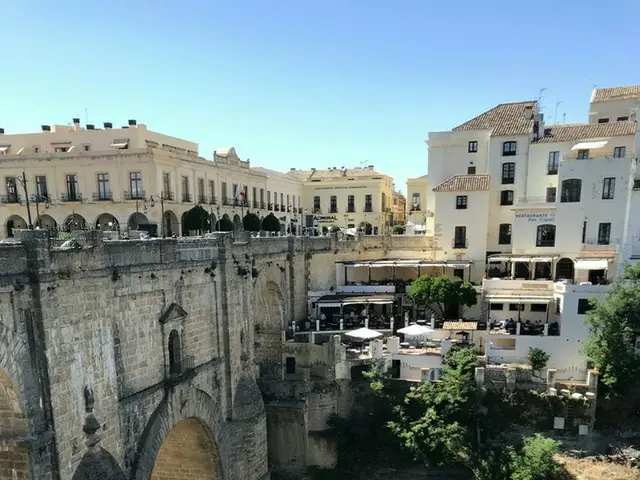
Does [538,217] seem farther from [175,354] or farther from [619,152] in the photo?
[175,354]

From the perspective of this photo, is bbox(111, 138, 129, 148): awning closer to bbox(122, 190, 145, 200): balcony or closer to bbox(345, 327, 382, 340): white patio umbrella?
bbox(122, 190, 145, 200): balcony

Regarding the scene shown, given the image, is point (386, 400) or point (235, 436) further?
point (386, 400)

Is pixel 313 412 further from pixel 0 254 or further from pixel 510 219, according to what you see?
pixel 510 219

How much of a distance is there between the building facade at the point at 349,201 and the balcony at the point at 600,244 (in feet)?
69.5

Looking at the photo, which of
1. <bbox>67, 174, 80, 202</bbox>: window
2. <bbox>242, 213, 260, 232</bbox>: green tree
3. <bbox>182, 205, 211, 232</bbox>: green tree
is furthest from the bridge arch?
<bbox>67, 174, 80, 202</bbox>: window

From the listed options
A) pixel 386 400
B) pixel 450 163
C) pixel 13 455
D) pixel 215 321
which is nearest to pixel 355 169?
pixel 450 163

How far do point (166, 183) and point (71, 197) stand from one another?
21.0 ft

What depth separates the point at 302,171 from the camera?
57.7m

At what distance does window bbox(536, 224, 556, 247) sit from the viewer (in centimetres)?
2936

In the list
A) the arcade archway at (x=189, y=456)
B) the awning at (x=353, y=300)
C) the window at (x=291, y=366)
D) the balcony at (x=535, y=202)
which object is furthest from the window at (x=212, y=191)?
the balcony at (x=535, y=202)

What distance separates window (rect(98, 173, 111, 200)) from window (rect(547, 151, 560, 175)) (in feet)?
100

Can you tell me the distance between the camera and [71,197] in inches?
1172

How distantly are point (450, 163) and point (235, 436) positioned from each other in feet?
85.4

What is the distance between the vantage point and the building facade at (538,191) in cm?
2758
